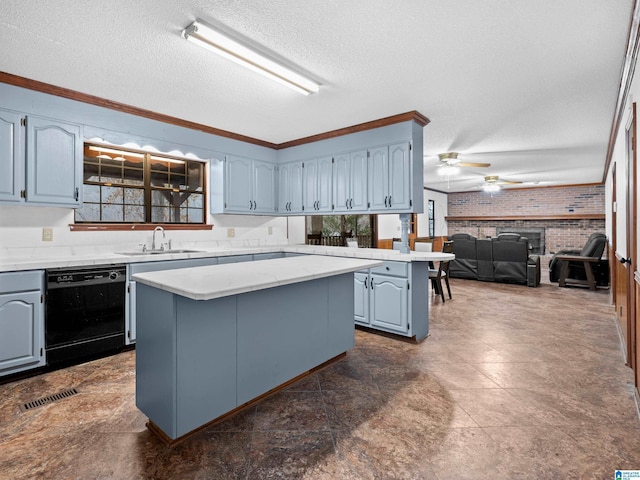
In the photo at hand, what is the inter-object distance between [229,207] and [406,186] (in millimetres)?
2291

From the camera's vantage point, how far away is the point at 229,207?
4512mm

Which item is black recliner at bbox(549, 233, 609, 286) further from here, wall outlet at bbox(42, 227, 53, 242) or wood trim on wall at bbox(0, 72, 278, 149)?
wall outlet at bbox(42, 227, 53, 242)

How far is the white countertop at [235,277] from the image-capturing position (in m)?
1.66

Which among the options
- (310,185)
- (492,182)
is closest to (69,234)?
(310,185)

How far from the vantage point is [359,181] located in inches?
162

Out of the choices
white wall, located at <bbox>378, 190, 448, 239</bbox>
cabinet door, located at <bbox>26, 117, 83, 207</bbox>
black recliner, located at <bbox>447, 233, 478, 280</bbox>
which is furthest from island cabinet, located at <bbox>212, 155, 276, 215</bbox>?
black recliner, located at <bbox>447, 233, 478, 280</bbox>

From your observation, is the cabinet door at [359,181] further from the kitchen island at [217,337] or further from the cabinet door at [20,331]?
the cabinet door at [20,331]

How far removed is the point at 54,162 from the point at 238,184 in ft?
6.62

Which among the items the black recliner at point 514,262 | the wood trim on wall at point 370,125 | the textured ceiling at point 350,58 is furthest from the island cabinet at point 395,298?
the black recliner at point 514,262

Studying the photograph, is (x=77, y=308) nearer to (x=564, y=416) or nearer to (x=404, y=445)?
(x=404, y=445)

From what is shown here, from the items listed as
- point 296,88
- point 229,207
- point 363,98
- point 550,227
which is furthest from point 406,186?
point 550,227

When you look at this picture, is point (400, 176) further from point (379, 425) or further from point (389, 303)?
point (379, 425)

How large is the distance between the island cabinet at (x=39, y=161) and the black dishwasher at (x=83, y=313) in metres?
0.76

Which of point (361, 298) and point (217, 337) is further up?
point (217, 337)
